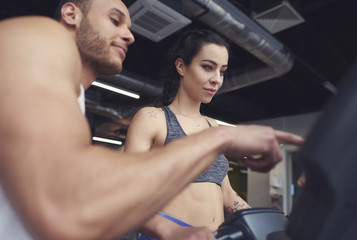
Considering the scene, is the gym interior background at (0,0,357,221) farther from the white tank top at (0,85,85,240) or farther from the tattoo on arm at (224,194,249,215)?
the tattoo on arm at (224,194,249,215)

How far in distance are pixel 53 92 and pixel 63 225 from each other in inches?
8.2

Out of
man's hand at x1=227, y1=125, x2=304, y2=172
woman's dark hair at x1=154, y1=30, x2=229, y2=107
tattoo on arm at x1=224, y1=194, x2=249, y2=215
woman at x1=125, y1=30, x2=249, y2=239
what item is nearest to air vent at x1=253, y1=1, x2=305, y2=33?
woman's dark hair at x1=154, y1=30, x2=229, y2=107

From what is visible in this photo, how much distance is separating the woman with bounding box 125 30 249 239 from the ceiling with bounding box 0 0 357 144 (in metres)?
0.58

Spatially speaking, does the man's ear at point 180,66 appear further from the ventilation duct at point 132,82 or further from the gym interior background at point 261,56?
the ventilation duct at point 132,82

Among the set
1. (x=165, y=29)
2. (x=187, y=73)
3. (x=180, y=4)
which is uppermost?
(x=180, y=4)

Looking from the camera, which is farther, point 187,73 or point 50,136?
point 187,73

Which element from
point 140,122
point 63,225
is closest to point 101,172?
point 63,225

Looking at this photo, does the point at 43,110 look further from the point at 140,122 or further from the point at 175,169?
the point at 140,122

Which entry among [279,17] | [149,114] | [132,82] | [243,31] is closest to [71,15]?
[149,114]

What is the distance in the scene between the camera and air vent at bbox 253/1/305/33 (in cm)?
283

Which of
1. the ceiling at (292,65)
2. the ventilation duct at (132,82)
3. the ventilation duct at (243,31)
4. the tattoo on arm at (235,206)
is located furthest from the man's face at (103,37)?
the ventilation duct at (132,82)

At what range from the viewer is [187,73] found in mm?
1434

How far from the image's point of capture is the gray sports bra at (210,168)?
118 cm

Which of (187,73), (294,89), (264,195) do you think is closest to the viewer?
(187,73)
